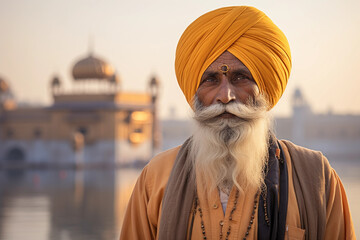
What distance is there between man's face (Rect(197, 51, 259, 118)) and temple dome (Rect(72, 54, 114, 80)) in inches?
927

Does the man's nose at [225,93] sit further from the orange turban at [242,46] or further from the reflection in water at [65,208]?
the reflection in water at [65,208]

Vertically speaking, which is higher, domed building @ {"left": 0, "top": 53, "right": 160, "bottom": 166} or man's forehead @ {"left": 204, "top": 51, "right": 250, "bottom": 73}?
man's forehead @ {"left": 204, "top": 51, "right": 250, "bottom": 73}

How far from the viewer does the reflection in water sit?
772 centimetres

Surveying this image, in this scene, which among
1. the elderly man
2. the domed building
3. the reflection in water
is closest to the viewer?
the elderly man

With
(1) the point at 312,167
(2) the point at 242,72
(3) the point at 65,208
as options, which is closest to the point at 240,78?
(2) the point at 242,72

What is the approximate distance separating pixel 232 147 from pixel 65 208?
9.31 meters

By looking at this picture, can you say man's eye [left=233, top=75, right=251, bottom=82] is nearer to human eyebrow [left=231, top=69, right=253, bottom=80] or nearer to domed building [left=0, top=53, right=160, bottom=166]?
human eyebrow [left=231, top=69, right=253, bottom=80]

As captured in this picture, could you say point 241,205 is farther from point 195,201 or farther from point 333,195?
point 333,195

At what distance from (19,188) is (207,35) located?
44.7 ft

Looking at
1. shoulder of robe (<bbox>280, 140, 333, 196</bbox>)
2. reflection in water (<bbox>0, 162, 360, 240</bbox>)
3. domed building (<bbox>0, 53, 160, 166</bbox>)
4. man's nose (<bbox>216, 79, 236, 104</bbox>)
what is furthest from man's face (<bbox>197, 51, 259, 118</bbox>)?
domed building (<bbox>0, 53, 160, 166</bbox>)

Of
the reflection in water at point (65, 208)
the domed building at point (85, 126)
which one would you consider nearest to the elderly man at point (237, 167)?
the reflection in water at point (65, 208)

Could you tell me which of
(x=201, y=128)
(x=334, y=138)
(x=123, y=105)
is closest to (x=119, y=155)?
(x=123, y=105)

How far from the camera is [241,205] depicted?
1.55 meters

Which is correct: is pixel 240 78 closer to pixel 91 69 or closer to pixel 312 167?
pixel 312 167
